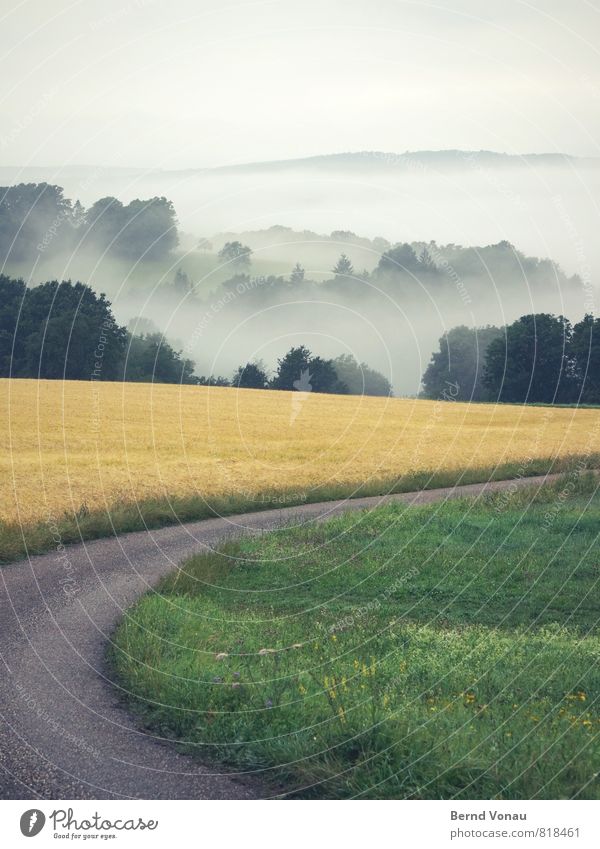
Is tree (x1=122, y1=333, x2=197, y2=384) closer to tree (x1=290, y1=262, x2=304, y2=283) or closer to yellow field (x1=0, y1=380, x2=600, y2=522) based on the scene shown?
yellow field (x1=0, y1=380, x2=600, y2=522)

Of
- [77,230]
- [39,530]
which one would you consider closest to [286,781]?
[39,530]

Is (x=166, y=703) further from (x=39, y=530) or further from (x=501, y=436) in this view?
(x=501, y=436)

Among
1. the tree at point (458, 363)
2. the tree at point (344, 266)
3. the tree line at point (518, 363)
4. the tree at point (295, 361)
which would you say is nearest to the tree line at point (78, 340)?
the tree at point (458, 363)

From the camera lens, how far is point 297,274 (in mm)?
28547

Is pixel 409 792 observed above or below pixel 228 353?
below

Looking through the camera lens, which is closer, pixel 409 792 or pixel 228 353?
pixel 409 792

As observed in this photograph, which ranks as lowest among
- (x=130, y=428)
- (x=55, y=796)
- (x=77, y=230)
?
(x=55, y=796)

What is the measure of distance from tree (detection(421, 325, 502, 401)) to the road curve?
35.3 metres

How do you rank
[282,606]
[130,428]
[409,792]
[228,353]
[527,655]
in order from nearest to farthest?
[409,792], [527,655], [282,606], [228,353], [130,428]

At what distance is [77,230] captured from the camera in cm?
4694

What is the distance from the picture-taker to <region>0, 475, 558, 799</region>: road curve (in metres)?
8.24

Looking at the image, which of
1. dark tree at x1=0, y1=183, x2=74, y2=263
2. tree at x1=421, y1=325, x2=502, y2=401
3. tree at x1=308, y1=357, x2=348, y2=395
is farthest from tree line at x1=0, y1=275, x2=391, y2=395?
tree at x1=421, y1=325, x2=502, y2=401

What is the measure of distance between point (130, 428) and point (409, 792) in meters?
37.3

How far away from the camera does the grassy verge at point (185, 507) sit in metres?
19.2
